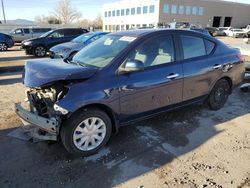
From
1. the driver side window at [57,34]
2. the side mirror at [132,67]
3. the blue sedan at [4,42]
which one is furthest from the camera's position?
the blue sedan at [4,42]

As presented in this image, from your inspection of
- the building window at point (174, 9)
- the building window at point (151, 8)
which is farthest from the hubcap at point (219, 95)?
the building window at point (174, 9)

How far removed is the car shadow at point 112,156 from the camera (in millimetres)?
3137

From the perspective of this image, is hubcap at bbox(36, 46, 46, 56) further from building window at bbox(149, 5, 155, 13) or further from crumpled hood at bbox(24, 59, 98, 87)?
building window at bbox(149, 5, 155, 13)

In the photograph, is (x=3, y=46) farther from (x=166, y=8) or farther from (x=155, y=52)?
(x=166, y=8)

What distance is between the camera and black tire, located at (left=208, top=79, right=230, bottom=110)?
5.20 meters

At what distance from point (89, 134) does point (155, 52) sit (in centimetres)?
171

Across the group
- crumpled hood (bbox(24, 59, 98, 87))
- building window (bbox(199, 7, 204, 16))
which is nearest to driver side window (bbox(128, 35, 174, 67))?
crumpled hood (bbox(24, 59, 98, 87))

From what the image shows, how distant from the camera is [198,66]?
4.60 metres

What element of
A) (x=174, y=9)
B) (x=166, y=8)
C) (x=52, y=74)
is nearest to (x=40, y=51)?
(x=52, y=74)

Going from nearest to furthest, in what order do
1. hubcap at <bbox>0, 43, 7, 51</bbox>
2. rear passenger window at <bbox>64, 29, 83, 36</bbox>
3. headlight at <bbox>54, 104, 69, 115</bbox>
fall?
headlight at <bbox>54, 104, 69, 115</bbox>, rear passenger window at <bbox>64, 29, 83, 36</bbox>, hubcap at <bbox>0, 43, 7, 51</bbox>

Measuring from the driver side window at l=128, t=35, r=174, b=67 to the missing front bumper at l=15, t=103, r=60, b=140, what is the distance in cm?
147

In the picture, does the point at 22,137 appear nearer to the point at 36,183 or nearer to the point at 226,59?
the point at 36,183

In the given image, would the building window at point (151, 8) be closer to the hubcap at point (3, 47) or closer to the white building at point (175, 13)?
the white building at point (175, 13)

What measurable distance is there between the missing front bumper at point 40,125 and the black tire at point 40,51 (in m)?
11.6
